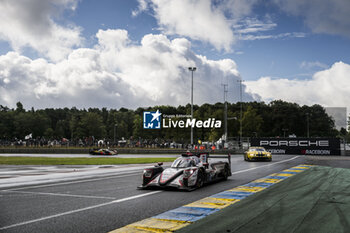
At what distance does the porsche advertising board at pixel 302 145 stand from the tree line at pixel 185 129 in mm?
33048

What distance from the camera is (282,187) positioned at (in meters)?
11.3

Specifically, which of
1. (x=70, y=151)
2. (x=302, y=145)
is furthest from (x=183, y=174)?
(x=70, y=151)

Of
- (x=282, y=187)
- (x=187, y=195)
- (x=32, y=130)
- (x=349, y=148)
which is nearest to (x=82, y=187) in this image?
(x=187, y=195)

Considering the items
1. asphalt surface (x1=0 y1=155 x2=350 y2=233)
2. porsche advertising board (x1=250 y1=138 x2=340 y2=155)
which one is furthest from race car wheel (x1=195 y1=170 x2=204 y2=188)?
porsche advertising board (x1=250 y1=138 x2=340 y2=155)

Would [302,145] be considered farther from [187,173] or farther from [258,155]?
[187,173]

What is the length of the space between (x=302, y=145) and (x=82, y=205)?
39514mm

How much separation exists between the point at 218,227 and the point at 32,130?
107 m

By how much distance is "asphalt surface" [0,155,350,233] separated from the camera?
6.40m

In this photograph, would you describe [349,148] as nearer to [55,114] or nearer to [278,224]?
A: [278,224]

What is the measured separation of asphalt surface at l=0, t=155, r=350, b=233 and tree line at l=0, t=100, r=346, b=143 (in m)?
68.8

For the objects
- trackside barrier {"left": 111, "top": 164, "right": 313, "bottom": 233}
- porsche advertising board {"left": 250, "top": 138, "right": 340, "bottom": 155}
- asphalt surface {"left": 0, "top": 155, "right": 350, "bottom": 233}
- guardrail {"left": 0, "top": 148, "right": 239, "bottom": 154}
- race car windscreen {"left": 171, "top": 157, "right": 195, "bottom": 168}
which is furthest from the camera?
guardrail {"left": 0, "top": 148, "right": 239, "bottom": 154}

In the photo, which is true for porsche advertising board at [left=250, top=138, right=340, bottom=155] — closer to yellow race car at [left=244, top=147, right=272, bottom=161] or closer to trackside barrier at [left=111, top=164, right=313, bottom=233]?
yellow race car at [left=244, top=147, right=272, bottom=161]

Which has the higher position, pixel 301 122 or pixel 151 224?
pixel 301 122

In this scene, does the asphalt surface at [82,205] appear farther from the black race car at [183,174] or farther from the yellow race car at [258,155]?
the yellow race car at [258,155]
